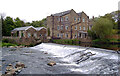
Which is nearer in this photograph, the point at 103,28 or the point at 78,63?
the point at 78,63

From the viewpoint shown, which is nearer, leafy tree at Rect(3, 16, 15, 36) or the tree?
the tree

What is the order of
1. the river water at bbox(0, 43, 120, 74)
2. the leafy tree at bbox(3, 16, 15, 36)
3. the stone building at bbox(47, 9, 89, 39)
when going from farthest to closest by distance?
the leafy tree at bbox(3, 16, 15, 36), the stone building at bbox(47, 9, 89, 39), the river water at bbox(0, 43, 120, 74)

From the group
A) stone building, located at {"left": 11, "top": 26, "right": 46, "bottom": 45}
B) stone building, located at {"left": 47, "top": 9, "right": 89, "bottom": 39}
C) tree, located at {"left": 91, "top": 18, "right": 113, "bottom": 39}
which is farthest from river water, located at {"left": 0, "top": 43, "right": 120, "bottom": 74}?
stone building, located at {"left": 47, "top": 9, "right": 89, "bottom": 39}

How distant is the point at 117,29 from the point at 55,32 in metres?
19.0

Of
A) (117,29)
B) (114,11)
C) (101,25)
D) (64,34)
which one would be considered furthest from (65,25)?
(114,11)

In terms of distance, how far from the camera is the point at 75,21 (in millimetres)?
40562

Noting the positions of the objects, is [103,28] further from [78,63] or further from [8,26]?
[8,26]

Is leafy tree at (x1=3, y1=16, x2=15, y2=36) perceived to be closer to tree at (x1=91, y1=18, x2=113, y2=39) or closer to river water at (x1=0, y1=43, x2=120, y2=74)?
tree at (x1=91, y1=18, x2=113, y2=39)

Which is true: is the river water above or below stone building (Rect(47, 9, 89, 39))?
below

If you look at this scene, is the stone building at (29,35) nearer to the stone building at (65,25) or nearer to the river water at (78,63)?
the stone building at (65,25)

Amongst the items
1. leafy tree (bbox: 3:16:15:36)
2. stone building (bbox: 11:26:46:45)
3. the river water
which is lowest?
the river water

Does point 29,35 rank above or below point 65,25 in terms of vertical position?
below

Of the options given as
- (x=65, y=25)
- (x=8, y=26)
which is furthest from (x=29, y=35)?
(x=65, y=25)

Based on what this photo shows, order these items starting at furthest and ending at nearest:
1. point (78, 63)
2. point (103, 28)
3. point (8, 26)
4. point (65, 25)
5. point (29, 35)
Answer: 1. point (8, 26)
2. point (29, 35)
3. point (65, 25)
4. point (103, 28)
5. point (78, 63)
